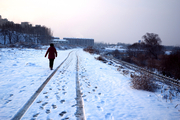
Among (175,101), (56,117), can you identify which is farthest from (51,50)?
(175,101)

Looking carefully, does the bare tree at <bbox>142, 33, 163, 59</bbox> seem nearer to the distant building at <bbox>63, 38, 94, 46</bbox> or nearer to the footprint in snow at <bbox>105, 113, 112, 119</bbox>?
the footprint in snow at <bbox>105, 113, 112, 119</bbox>

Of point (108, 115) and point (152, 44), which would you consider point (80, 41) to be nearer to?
point (152, 44)

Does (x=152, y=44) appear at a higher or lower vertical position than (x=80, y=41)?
lower

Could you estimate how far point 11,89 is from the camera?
4.23m

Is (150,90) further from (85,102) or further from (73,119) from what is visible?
(73,119)

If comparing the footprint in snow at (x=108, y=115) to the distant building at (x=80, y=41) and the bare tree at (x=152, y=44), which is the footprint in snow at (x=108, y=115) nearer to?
the bare tree at (x=152, y=44)

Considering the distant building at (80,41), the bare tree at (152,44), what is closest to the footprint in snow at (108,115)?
the bare tree at (152,44)

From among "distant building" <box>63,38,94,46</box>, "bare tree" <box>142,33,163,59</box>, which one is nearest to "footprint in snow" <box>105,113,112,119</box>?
"bare tree" <box>142,33,163,59</box>

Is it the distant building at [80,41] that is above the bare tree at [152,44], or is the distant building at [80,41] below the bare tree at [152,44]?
above

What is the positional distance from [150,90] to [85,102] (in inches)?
122

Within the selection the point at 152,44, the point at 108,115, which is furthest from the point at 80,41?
the point at 108,115

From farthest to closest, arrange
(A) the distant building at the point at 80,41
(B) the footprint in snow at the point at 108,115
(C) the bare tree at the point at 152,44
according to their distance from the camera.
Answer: (A) the distant building at the point at 80,41 < (C) the bare tree at the point at 152,44 < (B) the footprint in snow at the point at 108,115

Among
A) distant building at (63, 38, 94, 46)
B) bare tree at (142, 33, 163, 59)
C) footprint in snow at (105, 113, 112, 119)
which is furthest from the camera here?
distant building at (63, 38, 94, 46)

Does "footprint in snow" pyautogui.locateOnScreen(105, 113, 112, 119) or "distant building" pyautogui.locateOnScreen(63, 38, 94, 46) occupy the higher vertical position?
"distant building" pyautogui.locateOnScreen(63, 38, 94, 46)
